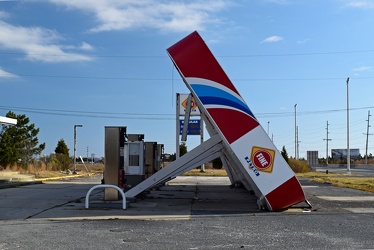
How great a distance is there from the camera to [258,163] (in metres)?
14.1

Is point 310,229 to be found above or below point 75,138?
below

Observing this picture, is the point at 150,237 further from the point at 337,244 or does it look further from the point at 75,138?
the point at 75,138

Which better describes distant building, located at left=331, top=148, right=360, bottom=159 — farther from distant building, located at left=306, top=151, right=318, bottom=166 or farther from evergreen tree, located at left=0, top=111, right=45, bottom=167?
evergreen tree, located at left=0, top=111, right=45, bottom=167

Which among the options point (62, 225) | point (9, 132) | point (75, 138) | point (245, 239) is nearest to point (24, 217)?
point (62, 225)

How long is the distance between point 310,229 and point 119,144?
709cm

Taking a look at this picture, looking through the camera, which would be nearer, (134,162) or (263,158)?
(263,158)

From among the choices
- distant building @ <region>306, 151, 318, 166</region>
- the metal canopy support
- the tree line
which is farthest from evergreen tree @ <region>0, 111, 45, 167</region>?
distant building @ <region>306, 151, 318, 166</region>

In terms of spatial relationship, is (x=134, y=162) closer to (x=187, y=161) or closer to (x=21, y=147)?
(x=187, y=161)

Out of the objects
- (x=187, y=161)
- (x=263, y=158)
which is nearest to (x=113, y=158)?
(x=187, y=161)

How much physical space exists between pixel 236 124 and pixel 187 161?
238cm

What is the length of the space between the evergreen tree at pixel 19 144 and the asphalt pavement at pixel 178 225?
2086 cm

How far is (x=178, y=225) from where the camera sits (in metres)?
11.3

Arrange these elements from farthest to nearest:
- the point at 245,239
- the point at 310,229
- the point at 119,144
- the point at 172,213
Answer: the point at 119,144
the point at 172,213
the point at 310,229
the point at 245,239

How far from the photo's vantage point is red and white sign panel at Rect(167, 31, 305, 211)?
14.1m
